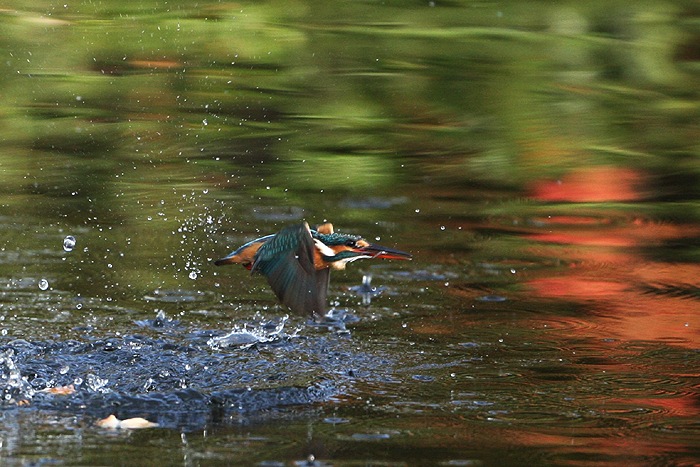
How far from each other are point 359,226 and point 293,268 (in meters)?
1.54

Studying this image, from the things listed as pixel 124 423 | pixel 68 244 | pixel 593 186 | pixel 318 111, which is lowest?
pixel 124 423

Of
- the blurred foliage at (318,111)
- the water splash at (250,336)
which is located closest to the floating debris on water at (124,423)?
the water splash at (250,336)

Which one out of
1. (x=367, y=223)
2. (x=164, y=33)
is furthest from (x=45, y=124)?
(x=367, y=223)

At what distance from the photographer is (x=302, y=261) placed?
356 centimetres

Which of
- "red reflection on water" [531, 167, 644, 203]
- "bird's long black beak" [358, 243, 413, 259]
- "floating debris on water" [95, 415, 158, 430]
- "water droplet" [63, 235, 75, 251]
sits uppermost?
"red reflection on water" [531, 167, 644, 203]

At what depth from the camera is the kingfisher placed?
137 inches

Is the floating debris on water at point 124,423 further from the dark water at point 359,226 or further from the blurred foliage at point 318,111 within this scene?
the blurred foliage at point 318,111

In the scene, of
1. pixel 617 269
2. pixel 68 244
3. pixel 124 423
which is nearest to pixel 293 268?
pixel 124 423

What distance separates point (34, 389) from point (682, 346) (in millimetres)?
1949

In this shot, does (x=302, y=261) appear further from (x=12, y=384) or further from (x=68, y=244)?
(x=68, y=244)

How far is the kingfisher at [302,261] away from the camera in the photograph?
349 cm

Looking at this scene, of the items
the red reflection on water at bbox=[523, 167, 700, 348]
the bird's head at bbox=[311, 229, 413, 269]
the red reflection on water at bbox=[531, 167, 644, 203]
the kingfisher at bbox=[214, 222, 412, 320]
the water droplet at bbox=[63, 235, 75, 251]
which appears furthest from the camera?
the red reflection on water at bbox=[531, 167, 644, 203]

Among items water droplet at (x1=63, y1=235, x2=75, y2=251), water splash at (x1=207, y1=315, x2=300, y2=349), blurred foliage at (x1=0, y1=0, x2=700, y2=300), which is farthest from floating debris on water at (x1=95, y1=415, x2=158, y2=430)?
water droplet at (x1=63, y1=235, x2=75, y2=251)

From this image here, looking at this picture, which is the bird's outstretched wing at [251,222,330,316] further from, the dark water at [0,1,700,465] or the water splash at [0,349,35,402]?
the water splash at [0,349,35,402]
